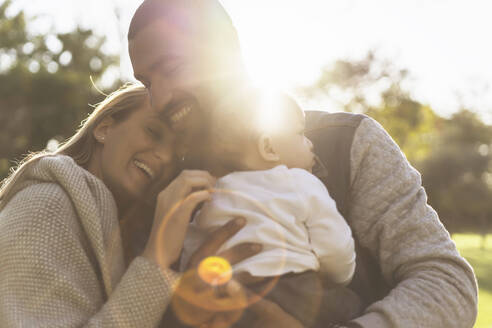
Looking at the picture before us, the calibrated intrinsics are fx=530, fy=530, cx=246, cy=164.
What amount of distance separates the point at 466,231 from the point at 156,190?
153 feet

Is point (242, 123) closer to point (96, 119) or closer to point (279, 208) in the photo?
point (279, 208)

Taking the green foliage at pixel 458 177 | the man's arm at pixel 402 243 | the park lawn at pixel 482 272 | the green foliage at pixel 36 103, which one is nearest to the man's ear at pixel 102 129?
the man's arm at pixel 402 243

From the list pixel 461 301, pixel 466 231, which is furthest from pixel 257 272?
pixel 466 231

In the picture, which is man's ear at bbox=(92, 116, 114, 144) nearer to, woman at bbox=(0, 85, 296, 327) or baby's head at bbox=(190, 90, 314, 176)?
woman at bbox=(0, 85, 296, 327)

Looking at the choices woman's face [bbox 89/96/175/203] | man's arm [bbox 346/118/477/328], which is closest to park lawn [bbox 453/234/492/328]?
man's arm [bbox 346/118/477/328]

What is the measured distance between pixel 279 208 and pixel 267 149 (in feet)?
0.99

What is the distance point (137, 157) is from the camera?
299 centimetres

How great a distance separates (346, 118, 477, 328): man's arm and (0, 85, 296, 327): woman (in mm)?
595

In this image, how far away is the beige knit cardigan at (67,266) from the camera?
2.02 metres

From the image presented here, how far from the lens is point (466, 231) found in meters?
44.9

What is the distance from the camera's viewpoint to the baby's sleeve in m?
2.13

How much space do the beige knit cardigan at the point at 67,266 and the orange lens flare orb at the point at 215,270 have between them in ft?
0.42

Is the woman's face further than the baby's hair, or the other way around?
the woman's face

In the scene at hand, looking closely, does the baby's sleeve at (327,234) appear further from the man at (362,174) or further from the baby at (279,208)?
the man at (362,174)
